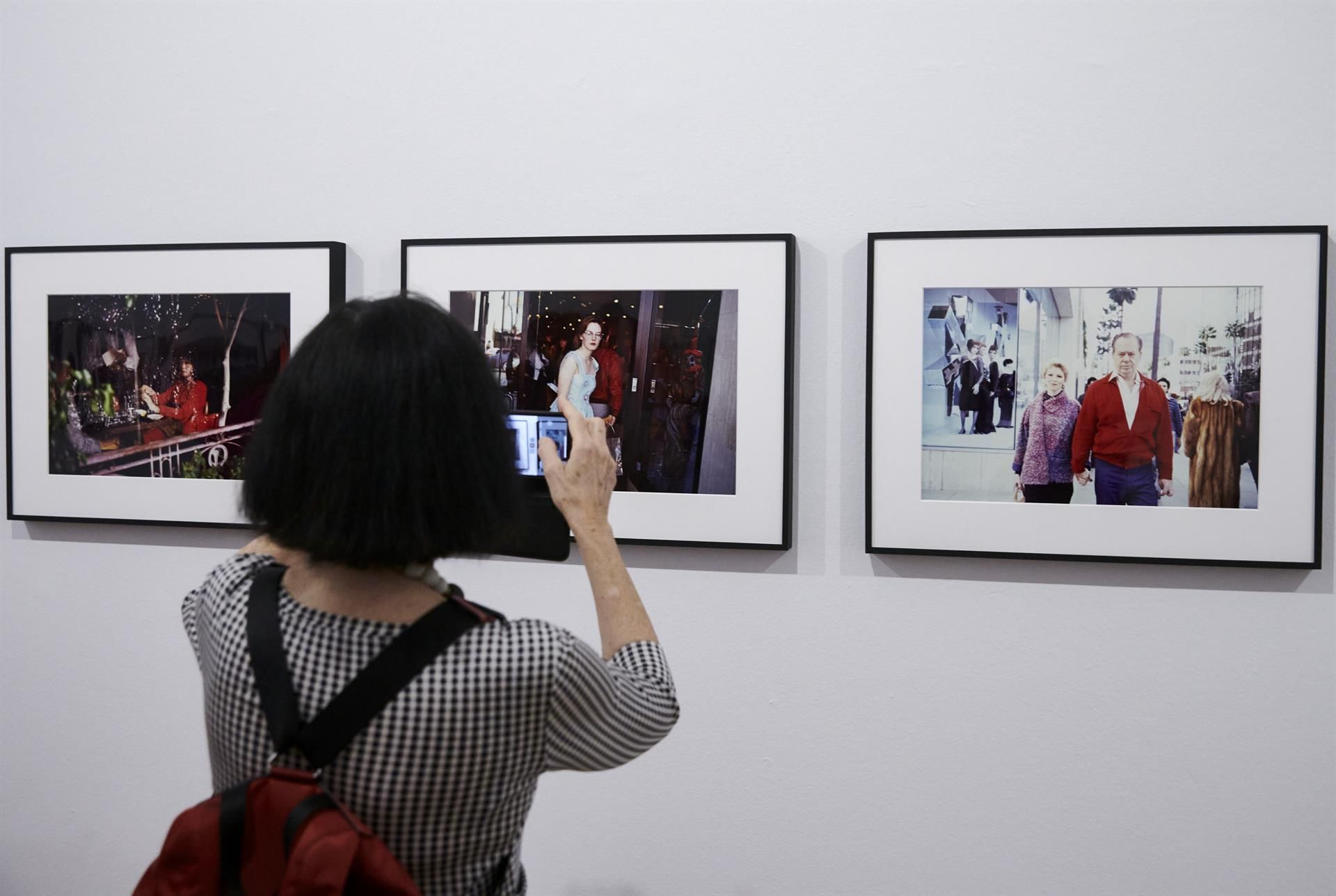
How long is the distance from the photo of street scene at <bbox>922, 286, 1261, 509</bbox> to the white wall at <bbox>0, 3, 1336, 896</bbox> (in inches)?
5.2

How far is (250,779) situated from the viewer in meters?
0.85

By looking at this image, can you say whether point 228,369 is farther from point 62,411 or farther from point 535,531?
point 535,531

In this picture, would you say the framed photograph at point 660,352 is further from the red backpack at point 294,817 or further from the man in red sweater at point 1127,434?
the red backpack at point 294,817

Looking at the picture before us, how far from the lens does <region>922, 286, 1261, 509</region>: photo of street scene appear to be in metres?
1.53

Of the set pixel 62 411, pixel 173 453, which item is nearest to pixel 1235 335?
pixel 173 453

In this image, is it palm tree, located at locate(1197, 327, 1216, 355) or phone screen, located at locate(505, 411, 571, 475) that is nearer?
palm tree, located at locate(1197, 327, 1216, 355)

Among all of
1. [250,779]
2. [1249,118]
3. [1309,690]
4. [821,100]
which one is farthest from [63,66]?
[1309,690]

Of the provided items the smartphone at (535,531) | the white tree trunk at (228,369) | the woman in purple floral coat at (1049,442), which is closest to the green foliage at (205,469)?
the white tree trunk at (228,369)

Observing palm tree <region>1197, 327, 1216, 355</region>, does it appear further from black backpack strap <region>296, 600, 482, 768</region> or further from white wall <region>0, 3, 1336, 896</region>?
black backpack strap <region>296, 600, 482, 768</region>

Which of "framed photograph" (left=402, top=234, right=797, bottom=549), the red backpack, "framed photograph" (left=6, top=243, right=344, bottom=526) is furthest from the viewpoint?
"framed photograph" (left=6, top=243, right=344, bottom=526)

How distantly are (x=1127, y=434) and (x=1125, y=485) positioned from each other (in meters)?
0.08

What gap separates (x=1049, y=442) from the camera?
158cm

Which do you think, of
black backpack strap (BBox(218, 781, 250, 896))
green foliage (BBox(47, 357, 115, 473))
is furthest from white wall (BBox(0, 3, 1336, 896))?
black backpack strap (BBox(218, 781, 250, 896))

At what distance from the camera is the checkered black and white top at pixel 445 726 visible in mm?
825
